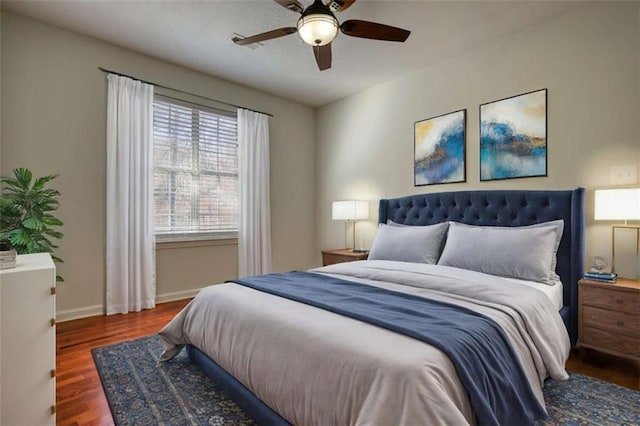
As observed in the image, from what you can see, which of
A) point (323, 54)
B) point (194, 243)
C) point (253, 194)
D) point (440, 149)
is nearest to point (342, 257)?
point (253, 194)

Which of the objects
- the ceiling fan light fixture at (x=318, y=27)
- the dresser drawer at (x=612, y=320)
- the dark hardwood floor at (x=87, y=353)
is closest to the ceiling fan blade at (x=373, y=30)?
the ceiling fan light fixture at (x=318, y=27)

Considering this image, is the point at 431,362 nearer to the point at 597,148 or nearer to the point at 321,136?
the point at 597,148

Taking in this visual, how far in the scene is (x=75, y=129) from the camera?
3250mm

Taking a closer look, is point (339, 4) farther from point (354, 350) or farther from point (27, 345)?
point (27, 345)

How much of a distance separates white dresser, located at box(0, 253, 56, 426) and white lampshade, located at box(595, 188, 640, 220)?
3.43 m

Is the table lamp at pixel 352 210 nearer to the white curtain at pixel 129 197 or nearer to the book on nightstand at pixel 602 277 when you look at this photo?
the white curtain at pixel 129 197

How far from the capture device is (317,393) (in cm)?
126

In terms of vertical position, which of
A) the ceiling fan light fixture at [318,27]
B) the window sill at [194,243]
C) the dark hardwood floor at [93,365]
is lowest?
the dark hardwood floor at [93,365]

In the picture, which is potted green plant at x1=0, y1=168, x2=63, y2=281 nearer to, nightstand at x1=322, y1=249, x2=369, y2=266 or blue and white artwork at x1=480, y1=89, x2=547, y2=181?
nightstand at x1=322, y1=249, x2=369, y2=266

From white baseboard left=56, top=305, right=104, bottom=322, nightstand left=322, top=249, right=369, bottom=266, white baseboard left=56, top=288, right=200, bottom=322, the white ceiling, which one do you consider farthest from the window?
nightstand left=322, top=249, right=369, bottom=266

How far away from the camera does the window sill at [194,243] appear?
382cm

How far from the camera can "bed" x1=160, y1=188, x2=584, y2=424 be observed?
1.12m

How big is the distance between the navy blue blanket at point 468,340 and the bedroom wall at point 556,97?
72.7 inches

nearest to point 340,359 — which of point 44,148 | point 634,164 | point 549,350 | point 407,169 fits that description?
point 549,350
